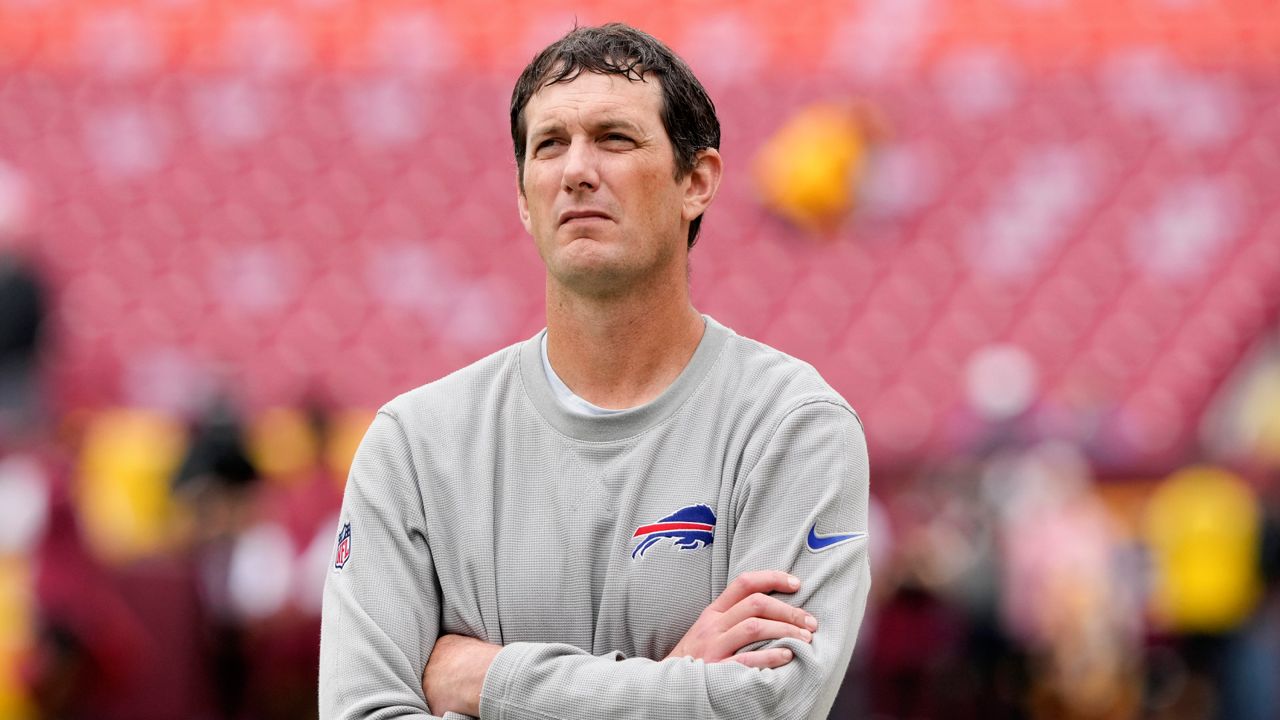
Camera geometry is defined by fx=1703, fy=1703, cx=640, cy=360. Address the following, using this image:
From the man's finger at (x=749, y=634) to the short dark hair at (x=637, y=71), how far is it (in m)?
0.56

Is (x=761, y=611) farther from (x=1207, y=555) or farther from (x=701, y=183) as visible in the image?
(x=1207, y=555)

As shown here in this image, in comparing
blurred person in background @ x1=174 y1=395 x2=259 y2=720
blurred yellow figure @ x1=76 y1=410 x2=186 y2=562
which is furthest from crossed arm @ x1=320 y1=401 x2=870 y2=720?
blurred yellow figure @ x1=76 y1=410 x2=186 y2=562

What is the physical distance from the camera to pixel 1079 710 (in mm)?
6988

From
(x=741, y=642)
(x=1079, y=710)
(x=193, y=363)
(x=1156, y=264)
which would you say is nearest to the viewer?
(x=741, y=642)

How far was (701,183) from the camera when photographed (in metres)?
2.18

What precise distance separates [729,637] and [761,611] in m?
0.05

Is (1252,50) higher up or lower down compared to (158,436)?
higher up

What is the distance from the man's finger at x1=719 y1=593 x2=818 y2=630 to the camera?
1.98 metres

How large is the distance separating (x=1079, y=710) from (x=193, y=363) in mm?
5509

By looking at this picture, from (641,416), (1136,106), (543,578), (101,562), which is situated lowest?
(101,562)

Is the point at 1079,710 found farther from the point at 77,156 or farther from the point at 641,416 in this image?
the point at 77,156

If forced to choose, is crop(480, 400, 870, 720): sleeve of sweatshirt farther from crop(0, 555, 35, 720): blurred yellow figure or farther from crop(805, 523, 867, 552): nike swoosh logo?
crop(0, 555, 35, 720): blurred yellow figure

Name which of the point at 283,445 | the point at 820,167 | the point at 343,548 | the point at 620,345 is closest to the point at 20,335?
the point at 283,445

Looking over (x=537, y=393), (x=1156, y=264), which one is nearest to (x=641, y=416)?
(x=537, y=393)
